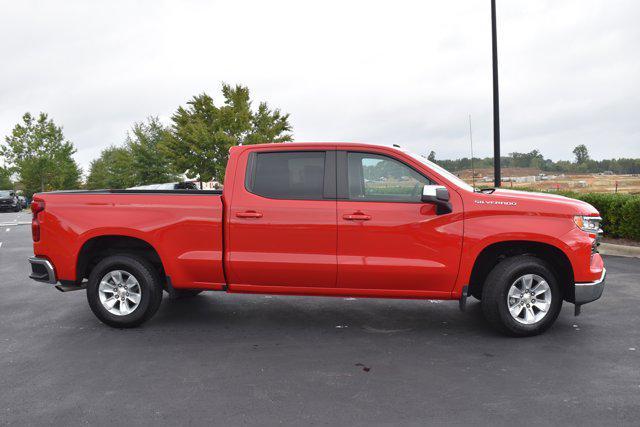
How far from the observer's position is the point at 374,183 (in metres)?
5.40

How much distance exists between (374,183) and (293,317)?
187 cm

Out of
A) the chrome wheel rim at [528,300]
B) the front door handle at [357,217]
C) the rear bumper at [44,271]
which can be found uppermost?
the front door handle at [357,217]

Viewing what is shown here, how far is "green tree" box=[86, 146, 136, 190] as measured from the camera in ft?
189

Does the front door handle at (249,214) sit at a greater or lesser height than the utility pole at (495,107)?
lesser

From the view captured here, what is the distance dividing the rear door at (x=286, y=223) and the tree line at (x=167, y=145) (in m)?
34.7

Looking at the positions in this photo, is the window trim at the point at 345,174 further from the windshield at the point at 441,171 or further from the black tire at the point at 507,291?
the black tire at the point at 507,291

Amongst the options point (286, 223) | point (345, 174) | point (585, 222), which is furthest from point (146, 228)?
point (585, 222)

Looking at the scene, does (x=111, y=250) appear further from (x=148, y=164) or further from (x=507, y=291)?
(x=148, y=164)

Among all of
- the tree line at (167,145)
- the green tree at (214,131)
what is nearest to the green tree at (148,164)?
the tree line at (167,145)

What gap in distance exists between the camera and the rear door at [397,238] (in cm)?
520

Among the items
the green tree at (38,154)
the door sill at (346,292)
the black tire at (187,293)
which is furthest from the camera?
the green tree at (38,154)

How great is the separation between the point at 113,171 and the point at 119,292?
71400mm

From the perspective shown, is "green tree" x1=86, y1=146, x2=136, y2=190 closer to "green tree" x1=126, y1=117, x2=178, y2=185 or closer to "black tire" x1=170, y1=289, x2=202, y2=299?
"green tree" x1=126, y1=117, x2=178, y2=185

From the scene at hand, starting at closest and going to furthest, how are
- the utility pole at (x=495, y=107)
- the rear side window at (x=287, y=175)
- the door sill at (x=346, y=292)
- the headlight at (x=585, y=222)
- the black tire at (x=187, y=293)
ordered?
the headlight at (x=585, y=222) < the door sill at (x=346, y=292) < the rear side window at (x=287, y=175) < the black tire at (x=187, y=293) < the utility pole at (x=495, y=107)
